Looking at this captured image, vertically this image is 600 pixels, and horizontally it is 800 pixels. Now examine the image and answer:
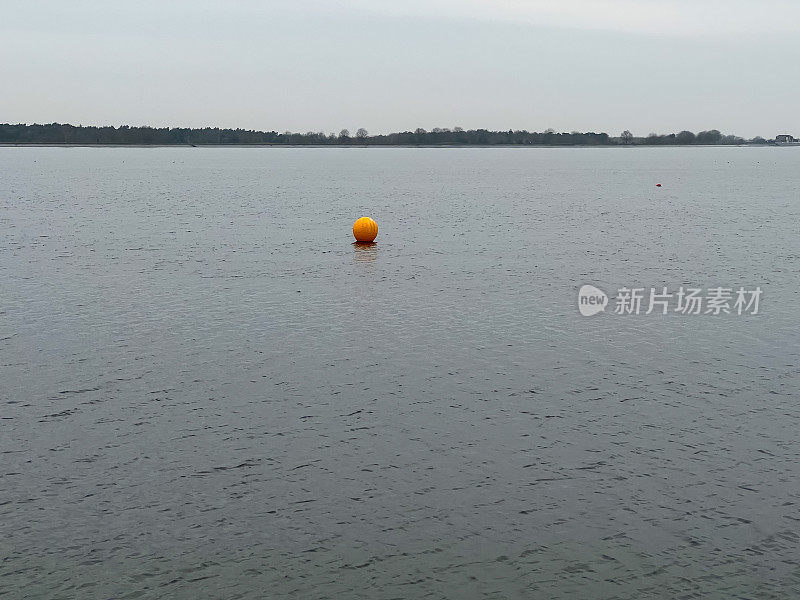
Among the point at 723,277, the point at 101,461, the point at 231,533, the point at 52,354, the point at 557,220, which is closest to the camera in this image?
the point at 231,533

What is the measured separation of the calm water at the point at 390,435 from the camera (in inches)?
701

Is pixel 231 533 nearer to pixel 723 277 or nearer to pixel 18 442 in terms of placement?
pixel 18 442

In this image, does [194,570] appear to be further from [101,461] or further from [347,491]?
[101,461]

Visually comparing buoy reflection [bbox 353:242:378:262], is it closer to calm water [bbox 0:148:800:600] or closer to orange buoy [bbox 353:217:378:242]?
orange buoy [bbox 353:217:378:242]

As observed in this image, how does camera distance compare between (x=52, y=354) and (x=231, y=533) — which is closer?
(x=231, y=533)

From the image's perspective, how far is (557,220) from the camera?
87000 millimetres

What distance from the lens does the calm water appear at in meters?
17.8

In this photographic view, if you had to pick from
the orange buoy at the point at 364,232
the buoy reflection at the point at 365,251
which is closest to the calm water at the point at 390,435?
the buoy reflection at the point at 365,251

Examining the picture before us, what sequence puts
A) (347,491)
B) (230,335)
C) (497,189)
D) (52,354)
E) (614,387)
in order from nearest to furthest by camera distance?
(347,491)
(614,387)
(52,354)
(230,335)
(497,189)

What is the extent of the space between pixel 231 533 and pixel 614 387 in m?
15.1

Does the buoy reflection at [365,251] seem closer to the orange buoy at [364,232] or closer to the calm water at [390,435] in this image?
the orange buoy at [364,232]

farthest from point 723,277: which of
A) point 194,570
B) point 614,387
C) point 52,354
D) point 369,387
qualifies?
point 194,570

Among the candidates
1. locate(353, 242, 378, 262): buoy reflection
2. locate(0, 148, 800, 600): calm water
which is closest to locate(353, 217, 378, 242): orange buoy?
locate(353, 242, 378, 262): buoy reflection

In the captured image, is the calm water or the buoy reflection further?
the buoy reflection
